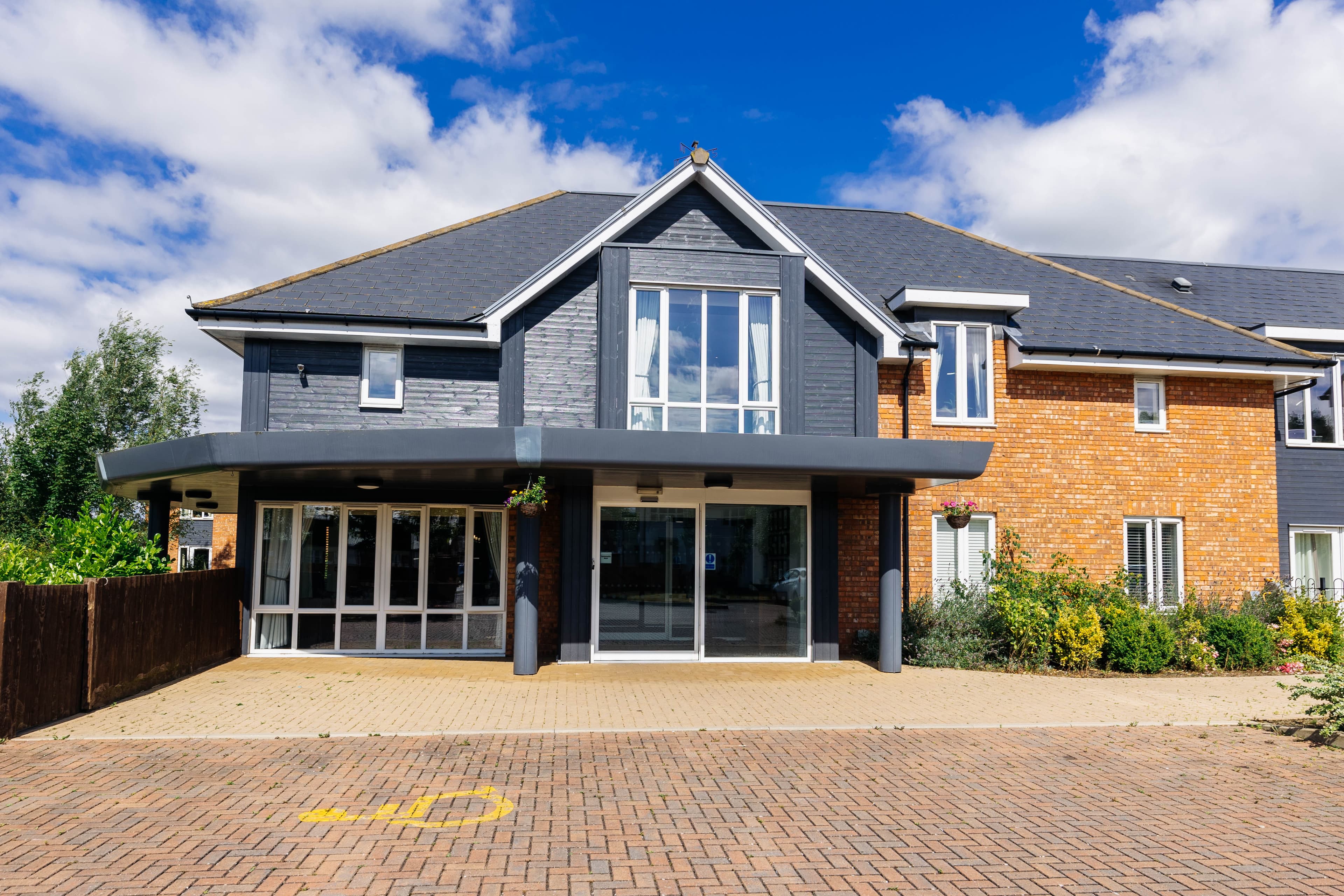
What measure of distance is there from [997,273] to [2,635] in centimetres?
1617

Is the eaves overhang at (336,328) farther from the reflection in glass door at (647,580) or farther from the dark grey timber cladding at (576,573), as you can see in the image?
the reflection in glass door at (647,580)

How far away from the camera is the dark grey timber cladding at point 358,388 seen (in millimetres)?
13594

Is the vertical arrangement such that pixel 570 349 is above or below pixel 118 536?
above

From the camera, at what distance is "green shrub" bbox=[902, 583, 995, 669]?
1327 centimetres

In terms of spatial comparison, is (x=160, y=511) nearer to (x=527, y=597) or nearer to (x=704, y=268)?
(x=527, y=597)

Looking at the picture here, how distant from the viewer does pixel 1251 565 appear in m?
15.7

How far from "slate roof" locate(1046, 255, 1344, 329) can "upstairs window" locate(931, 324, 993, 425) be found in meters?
6.46

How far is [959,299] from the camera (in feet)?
49.3

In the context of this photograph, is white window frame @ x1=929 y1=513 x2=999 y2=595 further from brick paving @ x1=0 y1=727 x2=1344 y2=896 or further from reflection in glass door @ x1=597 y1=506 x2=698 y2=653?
brick paving @ x1=0 y1=727 x2=1344 y2=896

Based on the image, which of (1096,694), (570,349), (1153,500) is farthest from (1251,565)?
(570,349)

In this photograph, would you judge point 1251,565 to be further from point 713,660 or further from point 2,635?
point 2,635

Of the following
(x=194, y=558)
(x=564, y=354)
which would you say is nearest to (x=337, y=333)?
(x=564, y=354)

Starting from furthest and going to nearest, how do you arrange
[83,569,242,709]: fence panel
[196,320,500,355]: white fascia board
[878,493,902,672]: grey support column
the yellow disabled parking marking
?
[196,320,500,355]: white fascia board → [878,493,902,672]: grey support column → [83,569,242,709]: fence panel → the yellow disabled parking marking

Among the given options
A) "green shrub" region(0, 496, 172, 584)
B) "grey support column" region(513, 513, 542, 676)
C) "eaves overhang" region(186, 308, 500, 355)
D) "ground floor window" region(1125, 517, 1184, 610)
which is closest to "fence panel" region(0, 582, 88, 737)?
"green shrub" region(0, 496, 172, 584)
